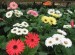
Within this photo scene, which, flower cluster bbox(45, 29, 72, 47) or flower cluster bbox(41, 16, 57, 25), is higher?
flower cluster bbox(45, 29, 72, 47)

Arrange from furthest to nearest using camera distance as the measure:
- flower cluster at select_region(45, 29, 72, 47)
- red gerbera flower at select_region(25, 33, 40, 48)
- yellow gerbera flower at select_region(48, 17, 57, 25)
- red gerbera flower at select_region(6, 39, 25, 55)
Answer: yellow gerbera flower at select_region(48, 17, 57, 25) → flower cluster at select_region(45, 29, 72, 47) → red gerbera flower at select_region(25, 33, 40, 48) → red gerbera flower at select_region(6, 39, 25, 55)

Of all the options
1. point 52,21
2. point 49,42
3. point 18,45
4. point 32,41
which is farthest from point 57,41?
point 52,21

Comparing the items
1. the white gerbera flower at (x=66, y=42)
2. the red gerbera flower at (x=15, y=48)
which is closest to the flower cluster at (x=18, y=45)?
the red gerbera flower at (x=15, y=48)

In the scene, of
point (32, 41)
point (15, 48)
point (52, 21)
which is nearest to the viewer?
point (15, 48)

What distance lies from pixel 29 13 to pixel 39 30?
1.01 meters

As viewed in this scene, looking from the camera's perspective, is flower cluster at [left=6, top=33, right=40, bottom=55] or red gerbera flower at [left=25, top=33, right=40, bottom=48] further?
red gerbera flower at [left=25, top=33, right=40, bottom=48]

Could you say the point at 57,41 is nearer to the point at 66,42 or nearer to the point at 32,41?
the point at 66,42

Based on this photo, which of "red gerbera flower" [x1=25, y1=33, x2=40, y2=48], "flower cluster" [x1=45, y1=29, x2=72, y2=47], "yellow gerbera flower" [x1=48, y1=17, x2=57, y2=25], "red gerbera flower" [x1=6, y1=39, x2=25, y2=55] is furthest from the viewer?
"yellow gerbera flower" [x1=48, y1=17, x2=57, y2=25]

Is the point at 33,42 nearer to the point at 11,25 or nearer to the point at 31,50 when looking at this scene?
the point at 31,50

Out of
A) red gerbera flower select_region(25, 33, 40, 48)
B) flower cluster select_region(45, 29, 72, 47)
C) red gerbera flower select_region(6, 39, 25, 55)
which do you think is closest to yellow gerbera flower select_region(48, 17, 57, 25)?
flower cluster select_region(45, 29, 72, 47)

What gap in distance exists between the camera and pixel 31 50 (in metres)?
3.37

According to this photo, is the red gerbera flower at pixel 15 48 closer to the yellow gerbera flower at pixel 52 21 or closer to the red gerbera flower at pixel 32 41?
the red gerbera flower at pixel 32 41

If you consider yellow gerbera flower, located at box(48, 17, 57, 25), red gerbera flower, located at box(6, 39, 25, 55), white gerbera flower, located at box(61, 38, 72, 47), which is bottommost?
yellow gerbera flower, located at box(48, 17, 57, 25)

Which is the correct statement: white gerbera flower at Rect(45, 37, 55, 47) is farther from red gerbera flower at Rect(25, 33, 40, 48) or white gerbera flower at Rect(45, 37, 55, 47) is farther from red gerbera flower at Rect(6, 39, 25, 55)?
red gerbera flower at Rect(6, 39, 25, 55)
